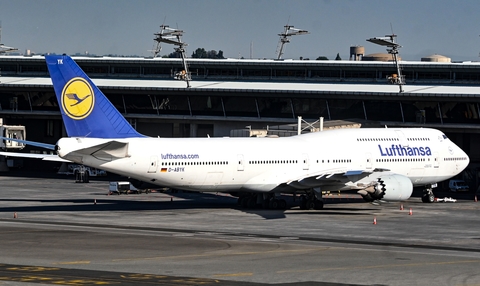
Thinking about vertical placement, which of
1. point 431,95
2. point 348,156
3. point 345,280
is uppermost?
point 431,95

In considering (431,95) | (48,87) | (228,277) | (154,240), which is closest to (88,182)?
(48,87)

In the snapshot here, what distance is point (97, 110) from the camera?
48.6 m

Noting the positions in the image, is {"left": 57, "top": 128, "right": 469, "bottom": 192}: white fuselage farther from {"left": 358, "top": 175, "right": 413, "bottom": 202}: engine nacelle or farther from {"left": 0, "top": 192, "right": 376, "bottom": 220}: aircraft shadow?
{"left": 0, "top": 192, "right": 376, "bottom": 220}: aircraft shadow

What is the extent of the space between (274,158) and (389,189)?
7.80 metres

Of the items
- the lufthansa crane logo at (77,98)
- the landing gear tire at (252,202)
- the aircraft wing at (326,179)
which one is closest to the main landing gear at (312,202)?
the aircraft wing at (326,179)

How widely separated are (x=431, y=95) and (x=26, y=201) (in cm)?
3522

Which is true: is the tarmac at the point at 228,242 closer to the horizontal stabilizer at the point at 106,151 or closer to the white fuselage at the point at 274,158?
the white fuselage at the point at 274,158

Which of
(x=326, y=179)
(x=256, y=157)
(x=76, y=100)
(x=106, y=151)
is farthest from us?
(x=256, y=157)

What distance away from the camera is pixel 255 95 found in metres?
79.6

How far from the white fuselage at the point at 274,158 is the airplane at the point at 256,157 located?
0.06m

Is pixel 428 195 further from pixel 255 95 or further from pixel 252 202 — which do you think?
pixel 255 95

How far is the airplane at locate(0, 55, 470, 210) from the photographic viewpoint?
47.9 metres

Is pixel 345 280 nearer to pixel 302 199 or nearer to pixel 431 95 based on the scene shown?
pixel 302 199

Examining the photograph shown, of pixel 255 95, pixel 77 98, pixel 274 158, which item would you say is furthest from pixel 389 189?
pixel 255 95
